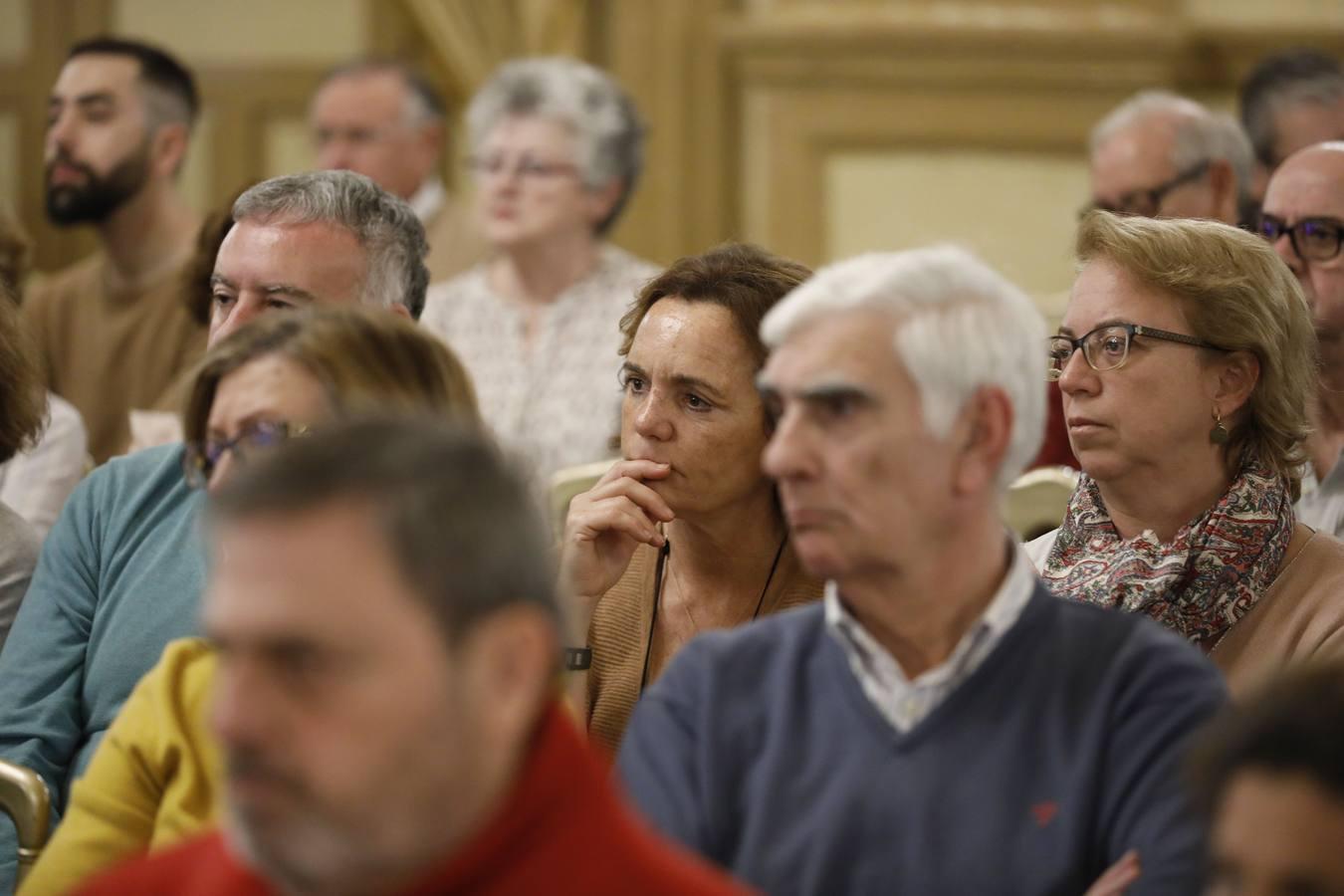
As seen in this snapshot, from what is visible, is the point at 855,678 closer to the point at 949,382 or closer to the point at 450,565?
the point at 949,382

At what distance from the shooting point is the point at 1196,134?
12.6 ft

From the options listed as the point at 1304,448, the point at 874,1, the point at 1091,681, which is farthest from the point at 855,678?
the point at 874,1

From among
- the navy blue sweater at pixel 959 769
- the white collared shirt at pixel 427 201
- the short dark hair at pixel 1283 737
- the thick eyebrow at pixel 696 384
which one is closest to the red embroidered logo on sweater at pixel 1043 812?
the navy blue sweater at pixel 959 769

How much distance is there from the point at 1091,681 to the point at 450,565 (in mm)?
666

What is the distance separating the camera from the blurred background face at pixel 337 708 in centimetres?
114

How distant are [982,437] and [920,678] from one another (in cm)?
22

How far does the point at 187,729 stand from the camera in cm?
174

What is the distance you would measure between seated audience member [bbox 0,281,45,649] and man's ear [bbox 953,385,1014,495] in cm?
137

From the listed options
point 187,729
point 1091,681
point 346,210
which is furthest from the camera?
point 346,210

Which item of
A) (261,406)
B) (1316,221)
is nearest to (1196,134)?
(1316,221)

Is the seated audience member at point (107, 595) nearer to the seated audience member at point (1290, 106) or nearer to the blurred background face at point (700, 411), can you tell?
the blurred background face at point (700, 411)

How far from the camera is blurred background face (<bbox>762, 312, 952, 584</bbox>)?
158 centimetres

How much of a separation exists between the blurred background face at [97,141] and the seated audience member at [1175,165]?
2.28 m

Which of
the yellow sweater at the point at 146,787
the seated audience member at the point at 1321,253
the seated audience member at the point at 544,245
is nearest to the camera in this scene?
the yellow sweater at the point at 146,787
